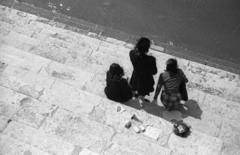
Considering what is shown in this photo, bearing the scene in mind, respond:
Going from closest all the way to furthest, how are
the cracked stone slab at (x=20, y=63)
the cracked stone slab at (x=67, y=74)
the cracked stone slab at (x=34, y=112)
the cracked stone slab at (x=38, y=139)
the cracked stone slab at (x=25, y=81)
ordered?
the cracked stone slab at (x=38, y=139) < the cracked stone slab at (x=34, y=112) < the cracked stone slab at (x=25, y=81) < the cracked stone slab at (x=67, y=74) < the cracked stone slab at (x=20, y=63)

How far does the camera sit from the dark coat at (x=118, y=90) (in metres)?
5.62

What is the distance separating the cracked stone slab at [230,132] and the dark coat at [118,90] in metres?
1.90

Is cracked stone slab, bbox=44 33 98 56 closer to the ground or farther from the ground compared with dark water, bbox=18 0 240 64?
closer to the ground

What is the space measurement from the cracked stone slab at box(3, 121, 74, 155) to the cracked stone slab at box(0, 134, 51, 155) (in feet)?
0.31

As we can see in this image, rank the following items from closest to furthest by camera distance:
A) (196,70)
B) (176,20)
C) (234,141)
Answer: (234,141) → (196,70) → (176,20)

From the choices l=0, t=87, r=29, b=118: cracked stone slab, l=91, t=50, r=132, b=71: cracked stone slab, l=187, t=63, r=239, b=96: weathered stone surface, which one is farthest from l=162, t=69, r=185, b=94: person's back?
l=0, t=87, r=29, b=118: cracked stone slab

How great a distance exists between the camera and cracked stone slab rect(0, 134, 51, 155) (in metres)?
4.99

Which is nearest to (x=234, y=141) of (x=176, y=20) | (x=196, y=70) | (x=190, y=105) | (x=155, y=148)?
(x=190, y=105)

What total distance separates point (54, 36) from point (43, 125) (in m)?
3.32

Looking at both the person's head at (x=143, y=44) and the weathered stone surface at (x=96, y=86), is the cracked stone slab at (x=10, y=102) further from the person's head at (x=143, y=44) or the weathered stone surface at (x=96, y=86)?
the person's head at (x=143, y=44)

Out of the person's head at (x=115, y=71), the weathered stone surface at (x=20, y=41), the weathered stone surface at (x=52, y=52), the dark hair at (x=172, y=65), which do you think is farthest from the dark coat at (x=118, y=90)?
the weathered stone surface at (x=20, y=41)

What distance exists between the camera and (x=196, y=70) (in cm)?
712

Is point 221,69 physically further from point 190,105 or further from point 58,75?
point 58,75

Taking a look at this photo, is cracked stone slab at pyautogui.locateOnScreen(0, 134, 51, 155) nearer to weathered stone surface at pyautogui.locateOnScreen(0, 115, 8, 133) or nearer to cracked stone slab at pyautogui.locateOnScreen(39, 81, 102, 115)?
weathered stone surface at pyautogui.locateOnScreen(0, 115, 8, 133)
